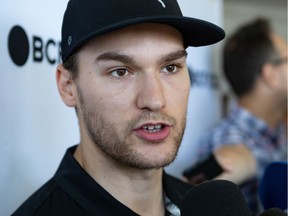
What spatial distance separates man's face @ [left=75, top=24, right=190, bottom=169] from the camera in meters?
0.86

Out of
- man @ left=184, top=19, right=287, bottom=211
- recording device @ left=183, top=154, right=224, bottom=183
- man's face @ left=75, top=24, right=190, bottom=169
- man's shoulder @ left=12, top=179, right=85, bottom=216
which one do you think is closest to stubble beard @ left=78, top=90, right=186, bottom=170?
man's face @ left=75, top=24, right=190, bottom=169

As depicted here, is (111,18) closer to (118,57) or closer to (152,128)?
(118,57)

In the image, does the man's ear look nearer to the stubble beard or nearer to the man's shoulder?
the stubble beard

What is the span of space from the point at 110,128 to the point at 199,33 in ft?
0.80

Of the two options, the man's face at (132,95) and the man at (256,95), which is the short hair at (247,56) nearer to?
the man at (256,95)

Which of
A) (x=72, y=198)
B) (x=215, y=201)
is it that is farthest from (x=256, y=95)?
(x=215, y=201)

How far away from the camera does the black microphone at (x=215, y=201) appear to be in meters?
0.64

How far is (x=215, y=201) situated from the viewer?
0.65m

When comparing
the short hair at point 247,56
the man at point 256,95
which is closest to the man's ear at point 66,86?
the man at point 256,95

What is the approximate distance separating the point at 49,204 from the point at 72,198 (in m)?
0.04

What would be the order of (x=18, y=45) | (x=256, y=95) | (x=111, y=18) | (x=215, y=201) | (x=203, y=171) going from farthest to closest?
(x=256, y=95) < (x=203, y=171) < (x=18, y=45) < (x=111, y=18) < (x=215, y=201)

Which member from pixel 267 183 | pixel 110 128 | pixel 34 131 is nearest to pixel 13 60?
pixel 34 131

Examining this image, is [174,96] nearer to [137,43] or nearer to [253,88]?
[137,43]

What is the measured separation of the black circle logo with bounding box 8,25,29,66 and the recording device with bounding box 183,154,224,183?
1.94 ft
